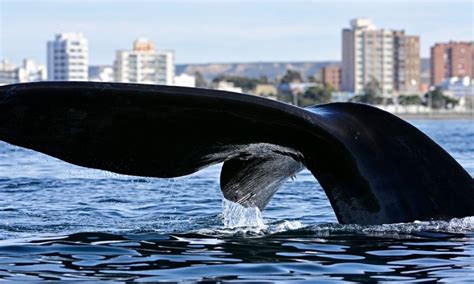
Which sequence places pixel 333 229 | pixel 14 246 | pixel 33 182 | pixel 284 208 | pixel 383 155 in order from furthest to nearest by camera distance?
pixel 33 182 < pixel 284 208 < pixel 333 229 < pixel 14 246 < pixel 383 155

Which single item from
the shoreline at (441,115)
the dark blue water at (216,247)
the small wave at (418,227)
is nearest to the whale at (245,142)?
the small wave at (418,227)

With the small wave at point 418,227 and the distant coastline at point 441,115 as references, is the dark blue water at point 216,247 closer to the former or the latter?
the small wave at point 418,227

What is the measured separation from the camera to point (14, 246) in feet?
29.0

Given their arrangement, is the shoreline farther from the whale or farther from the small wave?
the whale

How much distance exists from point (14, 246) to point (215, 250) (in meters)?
1.41

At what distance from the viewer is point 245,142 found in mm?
8094

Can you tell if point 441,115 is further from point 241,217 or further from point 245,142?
point 245,142

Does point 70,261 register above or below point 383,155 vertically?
below

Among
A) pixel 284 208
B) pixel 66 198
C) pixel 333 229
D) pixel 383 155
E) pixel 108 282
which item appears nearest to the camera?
pixel 108 282

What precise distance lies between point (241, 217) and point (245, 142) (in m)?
1.68

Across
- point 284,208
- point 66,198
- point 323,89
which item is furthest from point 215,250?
point 323,89

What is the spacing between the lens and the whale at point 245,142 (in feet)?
24.3

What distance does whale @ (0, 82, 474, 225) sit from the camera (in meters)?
7.41

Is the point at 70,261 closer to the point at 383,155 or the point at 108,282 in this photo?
the point at 108,282
